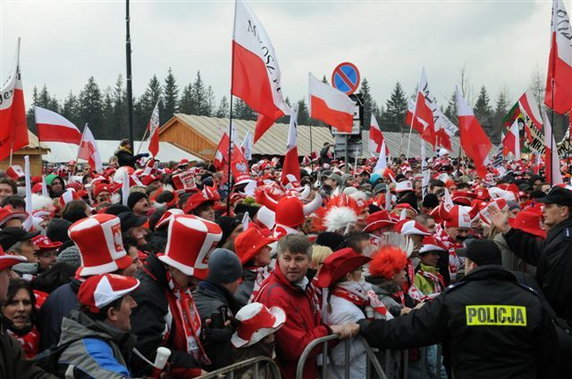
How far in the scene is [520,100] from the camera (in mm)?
20000

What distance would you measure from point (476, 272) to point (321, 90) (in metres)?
9.60

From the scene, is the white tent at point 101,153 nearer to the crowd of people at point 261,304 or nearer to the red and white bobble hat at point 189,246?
the crowd of people at point 261,304

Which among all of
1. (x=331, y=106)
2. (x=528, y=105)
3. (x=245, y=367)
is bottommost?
(x=245, y=367)

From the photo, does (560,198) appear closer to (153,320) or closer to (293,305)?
(293,305)

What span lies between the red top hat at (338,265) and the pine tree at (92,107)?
312 ft

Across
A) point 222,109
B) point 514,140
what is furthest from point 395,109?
point 514,140

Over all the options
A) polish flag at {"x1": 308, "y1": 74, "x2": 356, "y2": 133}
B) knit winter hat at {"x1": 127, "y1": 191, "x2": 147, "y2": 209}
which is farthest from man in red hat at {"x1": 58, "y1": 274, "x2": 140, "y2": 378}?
polish flag at {"x1": 308, "y1": 74, "x2": 356, "y2": 133}

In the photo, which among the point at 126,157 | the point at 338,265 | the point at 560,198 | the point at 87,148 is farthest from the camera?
the point at 126,157

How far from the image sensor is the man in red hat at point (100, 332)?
3.36m

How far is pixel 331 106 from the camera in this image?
14.0 meters

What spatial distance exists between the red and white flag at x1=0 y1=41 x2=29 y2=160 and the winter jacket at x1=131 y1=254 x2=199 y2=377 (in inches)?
295

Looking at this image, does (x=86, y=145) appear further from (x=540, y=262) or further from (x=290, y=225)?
(x=540, y=262)

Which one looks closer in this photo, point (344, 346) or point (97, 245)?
point (97, 245)

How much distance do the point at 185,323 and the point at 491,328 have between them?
196 centimetres
